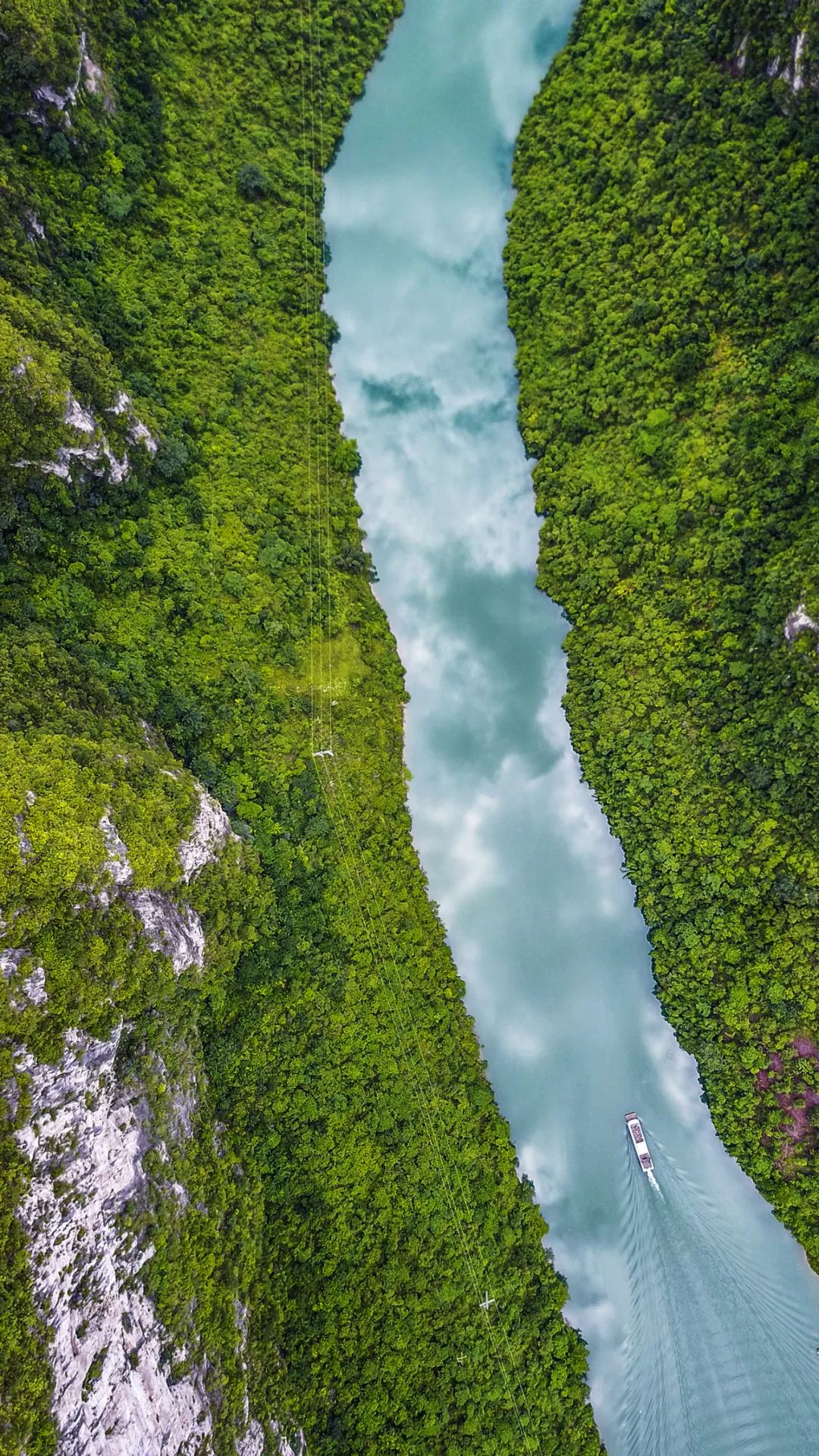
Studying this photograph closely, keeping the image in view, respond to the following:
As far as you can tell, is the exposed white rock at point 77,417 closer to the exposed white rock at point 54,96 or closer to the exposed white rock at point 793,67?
the exposed white rock at point 54,96

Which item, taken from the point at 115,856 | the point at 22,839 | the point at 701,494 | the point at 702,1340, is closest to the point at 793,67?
the point at 701,494

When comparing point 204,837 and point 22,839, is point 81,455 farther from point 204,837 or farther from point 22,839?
point 22,839

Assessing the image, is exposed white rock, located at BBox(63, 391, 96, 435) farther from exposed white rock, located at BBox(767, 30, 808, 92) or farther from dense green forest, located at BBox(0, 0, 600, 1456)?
exposed white rock, located at BBox(767, 30, 808, 92)

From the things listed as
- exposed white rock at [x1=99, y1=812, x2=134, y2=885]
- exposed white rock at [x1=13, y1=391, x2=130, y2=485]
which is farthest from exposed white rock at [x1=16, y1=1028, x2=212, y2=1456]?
exposed white rock at [x1=13, y1=391, x2=130, y2=485]

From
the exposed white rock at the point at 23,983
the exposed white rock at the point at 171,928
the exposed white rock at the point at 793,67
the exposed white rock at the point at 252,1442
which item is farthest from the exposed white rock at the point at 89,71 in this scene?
the exposed white rock at the point at 252,1442

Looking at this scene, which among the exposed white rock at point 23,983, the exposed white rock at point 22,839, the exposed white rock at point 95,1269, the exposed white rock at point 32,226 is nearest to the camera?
the exposed white rock at point 95,1269
